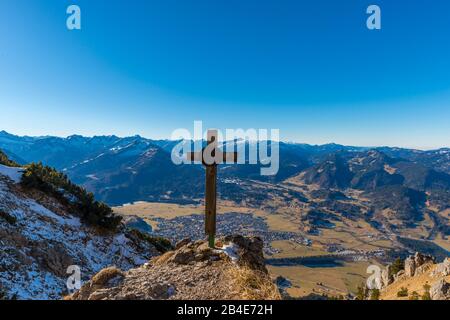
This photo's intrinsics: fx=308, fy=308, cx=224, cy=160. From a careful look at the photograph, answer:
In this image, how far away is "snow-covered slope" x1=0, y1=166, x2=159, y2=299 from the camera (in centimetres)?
1525

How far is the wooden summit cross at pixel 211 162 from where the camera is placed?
45.6ft

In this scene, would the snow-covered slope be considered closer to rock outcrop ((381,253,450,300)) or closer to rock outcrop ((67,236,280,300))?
rock outcrop ((67,236,280,300))

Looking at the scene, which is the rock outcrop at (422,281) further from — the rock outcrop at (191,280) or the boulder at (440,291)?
the rock outcrop at (191,280)

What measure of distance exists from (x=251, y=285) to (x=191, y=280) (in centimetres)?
217

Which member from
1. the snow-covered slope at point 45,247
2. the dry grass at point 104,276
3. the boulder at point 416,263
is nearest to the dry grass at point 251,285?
the dry grass at point 104,276

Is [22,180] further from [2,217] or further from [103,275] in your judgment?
[103,275]

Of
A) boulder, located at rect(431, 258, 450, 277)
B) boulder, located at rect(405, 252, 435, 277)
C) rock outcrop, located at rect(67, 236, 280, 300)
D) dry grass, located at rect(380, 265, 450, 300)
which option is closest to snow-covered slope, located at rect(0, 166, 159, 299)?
rock outcrop, located at rect(67, 236, 280, 300)

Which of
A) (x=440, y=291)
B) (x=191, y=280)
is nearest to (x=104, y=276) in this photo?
(x=191, y=280)

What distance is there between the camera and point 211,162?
14.1 metres

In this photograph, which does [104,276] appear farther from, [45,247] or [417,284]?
[417,284]

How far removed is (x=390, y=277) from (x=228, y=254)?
57.7m

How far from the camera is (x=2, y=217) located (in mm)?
18359

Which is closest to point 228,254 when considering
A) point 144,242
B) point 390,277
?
point 144,242

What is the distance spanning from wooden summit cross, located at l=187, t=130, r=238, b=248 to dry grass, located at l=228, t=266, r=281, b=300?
2862 millimetres
